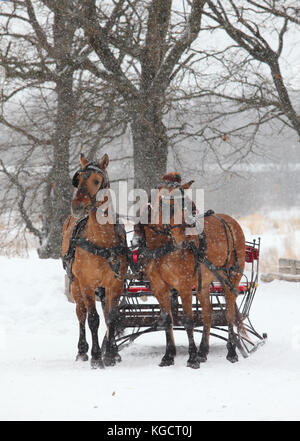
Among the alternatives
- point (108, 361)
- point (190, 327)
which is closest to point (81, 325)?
point (108, 361)

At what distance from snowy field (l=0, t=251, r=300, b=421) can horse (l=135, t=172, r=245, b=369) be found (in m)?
0.36

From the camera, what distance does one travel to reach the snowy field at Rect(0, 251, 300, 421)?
13.7ft

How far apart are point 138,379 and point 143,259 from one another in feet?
4.78

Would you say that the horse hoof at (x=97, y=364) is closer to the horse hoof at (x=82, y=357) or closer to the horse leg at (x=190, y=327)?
the horse hoof at (x=82, y=357)

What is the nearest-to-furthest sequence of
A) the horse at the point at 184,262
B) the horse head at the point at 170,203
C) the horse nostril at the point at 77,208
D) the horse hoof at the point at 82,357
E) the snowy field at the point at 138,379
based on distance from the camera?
the snowy field at the point at 138,379, the horse nostril at the point at 77,208, the horse head at the point at 170,203, the horse at the point at 184,262, the horse hoof at the point at 82,357

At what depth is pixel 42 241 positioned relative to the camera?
17234 millimetres

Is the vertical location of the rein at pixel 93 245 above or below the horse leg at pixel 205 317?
above

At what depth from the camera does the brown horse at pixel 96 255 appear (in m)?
5.83

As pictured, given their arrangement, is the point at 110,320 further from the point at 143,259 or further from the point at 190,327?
the point at 190,327

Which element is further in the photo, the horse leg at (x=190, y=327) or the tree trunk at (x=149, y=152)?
the tree trunk at (x=149, y=152)

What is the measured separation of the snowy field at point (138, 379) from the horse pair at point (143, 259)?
1.08 feet

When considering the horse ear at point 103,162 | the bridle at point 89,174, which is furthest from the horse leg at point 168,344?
the horse ear at point 103,162

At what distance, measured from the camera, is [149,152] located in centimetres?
1230

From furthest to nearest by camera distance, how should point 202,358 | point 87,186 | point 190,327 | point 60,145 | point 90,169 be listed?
1. point 60,145
2. point 202,358
3. point 190,327
4. point 90,169
5. point 87,186
